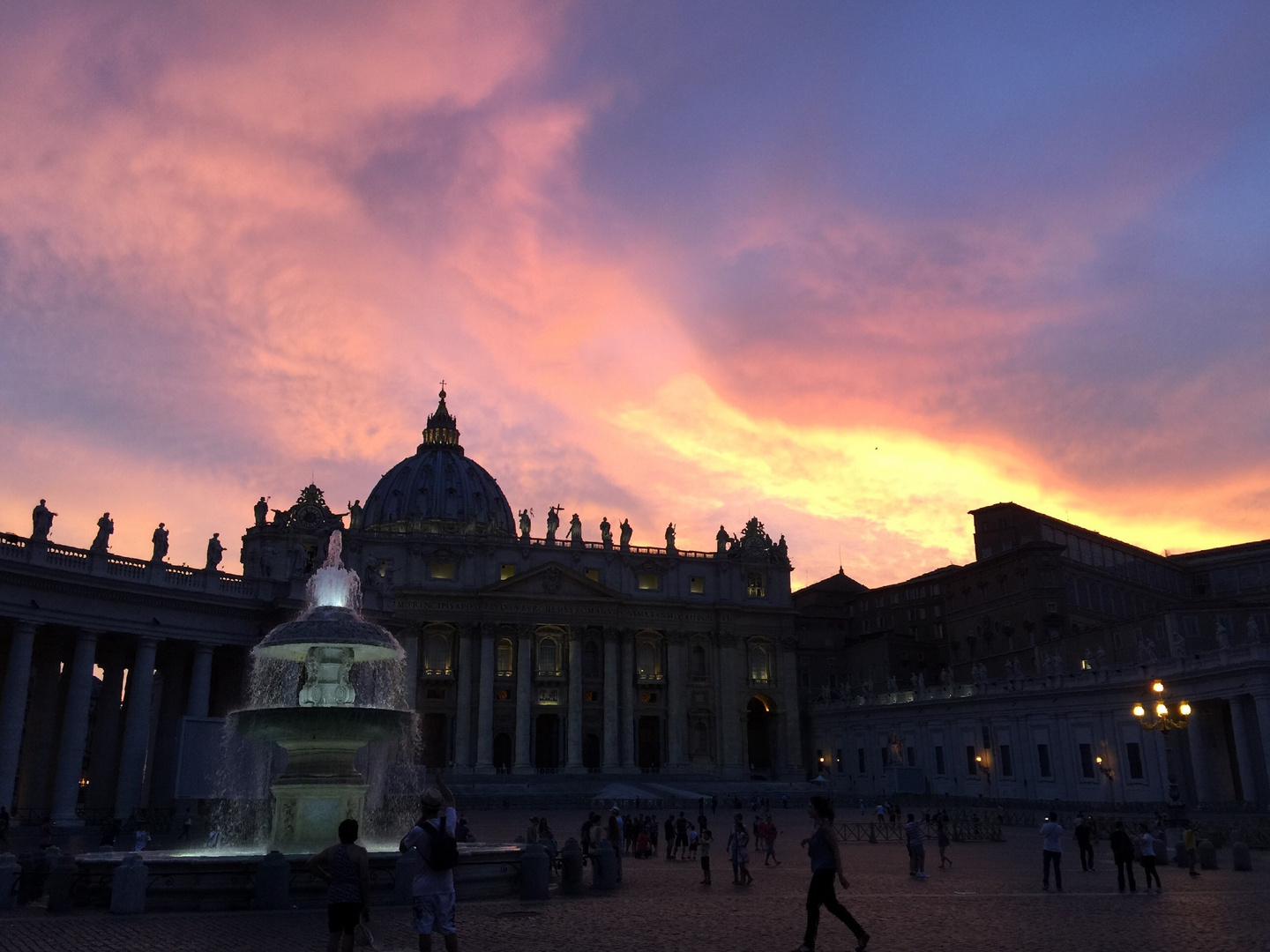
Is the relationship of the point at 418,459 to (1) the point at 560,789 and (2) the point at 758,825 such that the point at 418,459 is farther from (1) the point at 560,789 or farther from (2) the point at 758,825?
(2) the point at 758,825

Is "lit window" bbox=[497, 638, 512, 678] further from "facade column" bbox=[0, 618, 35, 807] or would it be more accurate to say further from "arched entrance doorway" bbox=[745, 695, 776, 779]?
"facade column" bbox=[0, 618, 35, 807]

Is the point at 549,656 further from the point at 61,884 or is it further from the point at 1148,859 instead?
the point at 61,884

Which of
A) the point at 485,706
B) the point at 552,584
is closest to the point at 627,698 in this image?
the point at 552,584

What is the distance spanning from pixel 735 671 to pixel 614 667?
35.9 feet

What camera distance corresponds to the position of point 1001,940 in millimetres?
14352

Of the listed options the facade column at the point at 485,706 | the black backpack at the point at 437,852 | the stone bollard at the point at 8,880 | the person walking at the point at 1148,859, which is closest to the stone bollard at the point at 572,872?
the stone bollard at the point at 8,880

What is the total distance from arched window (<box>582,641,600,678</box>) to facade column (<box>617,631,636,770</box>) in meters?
2.09

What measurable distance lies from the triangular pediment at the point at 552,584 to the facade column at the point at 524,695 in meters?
3.05

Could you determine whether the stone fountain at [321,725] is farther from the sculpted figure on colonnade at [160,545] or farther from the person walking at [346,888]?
the sculpted figure on colonnade at [160,545]

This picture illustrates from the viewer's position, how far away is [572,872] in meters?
20.2

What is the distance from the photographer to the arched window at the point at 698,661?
A: 8962 centimetres

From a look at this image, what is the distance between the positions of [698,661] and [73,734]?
5890cm

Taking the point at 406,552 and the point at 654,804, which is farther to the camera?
the point at 406,552

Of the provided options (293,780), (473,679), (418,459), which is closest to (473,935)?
(293,780)
